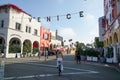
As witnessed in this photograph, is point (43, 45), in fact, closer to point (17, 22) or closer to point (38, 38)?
point (38, 38)

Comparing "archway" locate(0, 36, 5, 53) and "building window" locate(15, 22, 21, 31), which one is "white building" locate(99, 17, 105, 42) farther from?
"archway" locate(0, 36, 5, 53)

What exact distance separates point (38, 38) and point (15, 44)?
9.81 m

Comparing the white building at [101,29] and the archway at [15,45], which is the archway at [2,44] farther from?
the white building at [101,29]

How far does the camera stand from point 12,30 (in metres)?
37.9

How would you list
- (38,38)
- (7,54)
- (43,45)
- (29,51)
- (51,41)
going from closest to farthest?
(7,54), (29,51), (38,38), (43,45), (51,41)

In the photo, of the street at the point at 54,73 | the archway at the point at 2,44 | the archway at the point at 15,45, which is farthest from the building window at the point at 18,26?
the street at the point at 54,73

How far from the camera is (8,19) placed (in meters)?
37.1

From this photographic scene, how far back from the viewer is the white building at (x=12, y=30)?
36.6 meters

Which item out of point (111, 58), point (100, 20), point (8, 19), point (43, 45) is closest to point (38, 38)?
point (43, 45)

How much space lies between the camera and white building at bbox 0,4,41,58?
36594 mm

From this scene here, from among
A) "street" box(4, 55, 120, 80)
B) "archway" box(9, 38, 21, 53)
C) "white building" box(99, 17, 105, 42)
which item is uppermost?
"white building" box(99, 17, 105, 42)

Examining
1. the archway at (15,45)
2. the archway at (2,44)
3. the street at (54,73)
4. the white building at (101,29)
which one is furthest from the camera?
the white building at (101,29)

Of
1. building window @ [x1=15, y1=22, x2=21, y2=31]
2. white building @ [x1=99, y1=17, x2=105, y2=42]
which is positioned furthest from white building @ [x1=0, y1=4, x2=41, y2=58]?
white building @ [x1=99, y1=17, x2=105, y2=42]

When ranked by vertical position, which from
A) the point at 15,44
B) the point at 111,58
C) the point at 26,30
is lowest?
the point at 111,58
